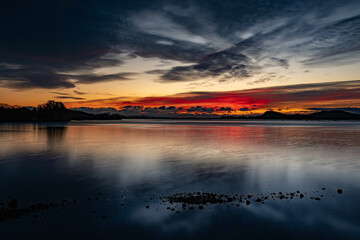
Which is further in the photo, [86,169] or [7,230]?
[86,169]

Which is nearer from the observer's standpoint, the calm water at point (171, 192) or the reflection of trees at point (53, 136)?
the calm water at point (171, 192)

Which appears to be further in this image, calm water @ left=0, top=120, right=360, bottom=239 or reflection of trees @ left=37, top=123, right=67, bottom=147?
reflection of trees @ left=37, top=123, right=67, bottom=147

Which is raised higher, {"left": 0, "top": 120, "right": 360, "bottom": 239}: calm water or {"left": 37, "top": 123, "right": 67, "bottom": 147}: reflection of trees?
{"left": 0, "top": 120, "right": 360, "bottom": 239}: calm water

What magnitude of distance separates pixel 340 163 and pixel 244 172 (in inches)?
554

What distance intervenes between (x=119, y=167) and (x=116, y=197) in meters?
11.2

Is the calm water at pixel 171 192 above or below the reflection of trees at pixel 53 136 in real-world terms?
above

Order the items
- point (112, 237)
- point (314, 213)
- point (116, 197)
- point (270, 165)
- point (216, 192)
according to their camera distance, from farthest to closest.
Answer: point (270, 165)
point (216, 192)
point (116, 197)
point (314, 213)
point (112, 237)

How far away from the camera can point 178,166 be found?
94.0 feet

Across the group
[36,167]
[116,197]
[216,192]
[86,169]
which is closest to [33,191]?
[116,197]

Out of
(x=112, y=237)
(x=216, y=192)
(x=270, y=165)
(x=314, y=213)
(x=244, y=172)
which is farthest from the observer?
(x=270, y=165)

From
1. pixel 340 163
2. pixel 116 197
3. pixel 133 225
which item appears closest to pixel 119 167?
pixel 116 197

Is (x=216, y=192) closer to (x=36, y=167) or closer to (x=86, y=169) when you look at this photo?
(x=86, y=169)

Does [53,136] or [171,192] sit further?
[53,136]

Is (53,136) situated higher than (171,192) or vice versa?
(171,192)
